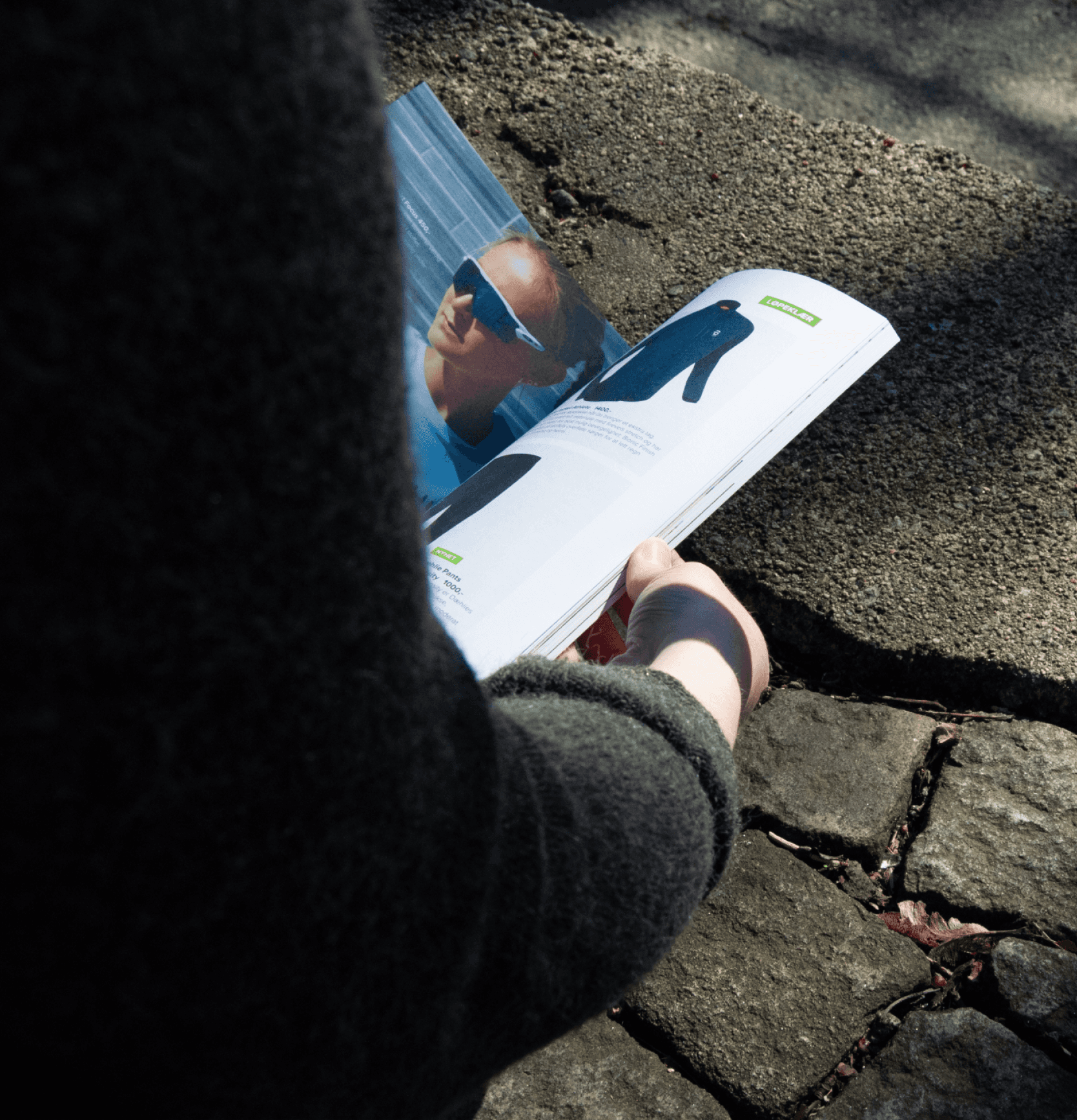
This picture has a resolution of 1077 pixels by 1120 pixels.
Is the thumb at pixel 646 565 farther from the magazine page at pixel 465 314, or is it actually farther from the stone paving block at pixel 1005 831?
the stone paving block at pixel 1005 831

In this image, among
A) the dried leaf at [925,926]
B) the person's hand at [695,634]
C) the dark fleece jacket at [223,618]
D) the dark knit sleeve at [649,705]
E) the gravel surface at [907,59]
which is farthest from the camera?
the gravel surface at [907,59]

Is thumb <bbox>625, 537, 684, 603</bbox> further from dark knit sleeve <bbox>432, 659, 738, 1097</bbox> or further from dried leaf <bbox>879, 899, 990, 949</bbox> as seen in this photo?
dried leaf <bbox>879, 899, 990, 949</bbox>

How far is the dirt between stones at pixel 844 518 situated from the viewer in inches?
33.4

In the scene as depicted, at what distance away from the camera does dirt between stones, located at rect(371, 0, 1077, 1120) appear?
0.85m

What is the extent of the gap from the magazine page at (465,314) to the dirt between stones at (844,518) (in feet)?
0.94

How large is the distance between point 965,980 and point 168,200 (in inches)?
39.2

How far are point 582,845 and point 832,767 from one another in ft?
2.24

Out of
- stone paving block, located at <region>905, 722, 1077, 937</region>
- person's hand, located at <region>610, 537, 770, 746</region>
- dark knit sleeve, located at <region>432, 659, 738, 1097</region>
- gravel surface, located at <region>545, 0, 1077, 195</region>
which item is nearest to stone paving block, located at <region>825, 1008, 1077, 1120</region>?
stone paving block, located at <region>905, 722, 1077, 937</region>

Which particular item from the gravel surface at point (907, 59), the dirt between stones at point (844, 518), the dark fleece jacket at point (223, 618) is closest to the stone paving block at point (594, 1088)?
the dirt between stones at point (844, 518)

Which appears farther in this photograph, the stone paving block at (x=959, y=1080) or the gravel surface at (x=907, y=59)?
the gravel surface at (x=907, y=59)

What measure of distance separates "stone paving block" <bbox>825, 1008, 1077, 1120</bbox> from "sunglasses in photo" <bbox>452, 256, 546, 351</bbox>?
0.85 metres

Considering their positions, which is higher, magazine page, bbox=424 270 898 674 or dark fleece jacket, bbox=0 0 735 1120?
dark fleece jacket, bbox=0 0 735 1120

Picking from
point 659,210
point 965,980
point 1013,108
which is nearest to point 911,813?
point 965,980

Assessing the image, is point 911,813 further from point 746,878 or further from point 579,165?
point 579,165
